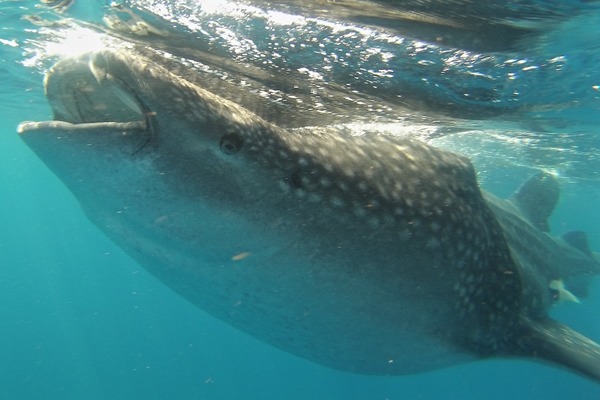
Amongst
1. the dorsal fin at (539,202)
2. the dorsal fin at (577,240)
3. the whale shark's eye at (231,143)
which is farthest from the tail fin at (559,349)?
the dorsal fin at (577,240)

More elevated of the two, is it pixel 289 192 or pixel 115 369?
pixel 289 192

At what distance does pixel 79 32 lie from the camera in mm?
7770

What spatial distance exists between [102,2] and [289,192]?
4.85m

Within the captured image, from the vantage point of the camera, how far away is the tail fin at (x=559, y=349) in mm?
4387

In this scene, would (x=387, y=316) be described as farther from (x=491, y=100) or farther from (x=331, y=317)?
(x=491, y=100)

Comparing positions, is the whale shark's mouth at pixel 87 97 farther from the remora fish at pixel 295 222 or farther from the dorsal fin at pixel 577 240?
A: the dorsal fin at pixel 577 240

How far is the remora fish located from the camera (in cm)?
265

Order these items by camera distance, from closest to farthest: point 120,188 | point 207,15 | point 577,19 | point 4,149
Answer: point 120,188 → point 577,19 → point 207,15 → point 4,149

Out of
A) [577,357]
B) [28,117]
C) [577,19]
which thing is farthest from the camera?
[28,117]


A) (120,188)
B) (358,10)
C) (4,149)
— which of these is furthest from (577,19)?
(4,149)

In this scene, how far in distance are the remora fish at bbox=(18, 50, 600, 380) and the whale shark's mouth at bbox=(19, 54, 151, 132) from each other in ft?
0.03

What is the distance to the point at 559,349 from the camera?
4590 mm

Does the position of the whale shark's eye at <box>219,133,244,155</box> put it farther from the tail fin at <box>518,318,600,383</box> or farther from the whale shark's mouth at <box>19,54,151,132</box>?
the tail fin at <box>518,318,600,383</box>

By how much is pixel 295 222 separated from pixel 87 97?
1693mm
